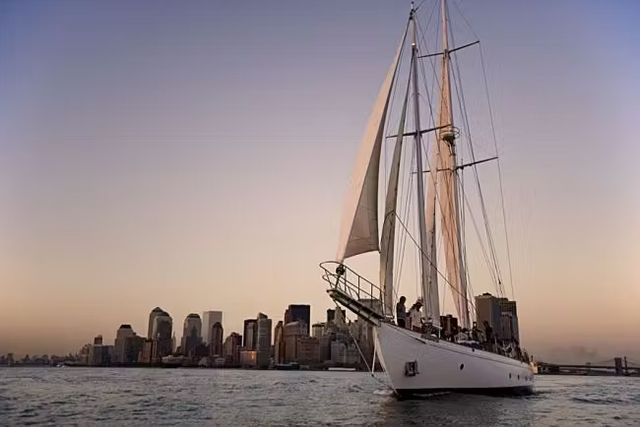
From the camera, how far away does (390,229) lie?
3291cm

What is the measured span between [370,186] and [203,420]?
13883 millimetres

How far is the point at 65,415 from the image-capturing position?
28500 millimetres

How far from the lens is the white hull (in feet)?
98.1

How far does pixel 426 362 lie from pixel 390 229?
7.52 meters

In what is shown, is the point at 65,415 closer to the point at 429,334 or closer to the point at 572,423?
the point at 429,334

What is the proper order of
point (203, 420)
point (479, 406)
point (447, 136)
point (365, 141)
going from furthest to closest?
point (447, 136), point (365, 141), point (479, 406), point (203, 420)

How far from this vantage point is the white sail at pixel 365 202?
29.1 m

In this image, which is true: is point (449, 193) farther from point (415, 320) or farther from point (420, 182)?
point (415, 320)

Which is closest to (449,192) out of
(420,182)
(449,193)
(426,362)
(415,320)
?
(449,193)

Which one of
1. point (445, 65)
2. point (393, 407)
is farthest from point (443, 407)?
point (445, 65)

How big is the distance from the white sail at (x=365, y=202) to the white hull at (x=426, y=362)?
14.7 feet

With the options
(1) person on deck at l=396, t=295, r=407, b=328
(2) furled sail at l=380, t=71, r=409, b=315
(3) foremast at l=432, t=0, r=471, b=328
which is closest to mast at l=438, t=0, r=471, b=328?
(3) foremast at l=432, t=0, r=471, b=328

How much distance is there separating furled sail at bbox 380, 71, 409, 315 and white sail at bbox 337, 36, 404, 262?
255 cm

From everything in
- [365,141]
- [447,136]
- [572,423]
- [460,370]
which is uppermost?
[447,136]
